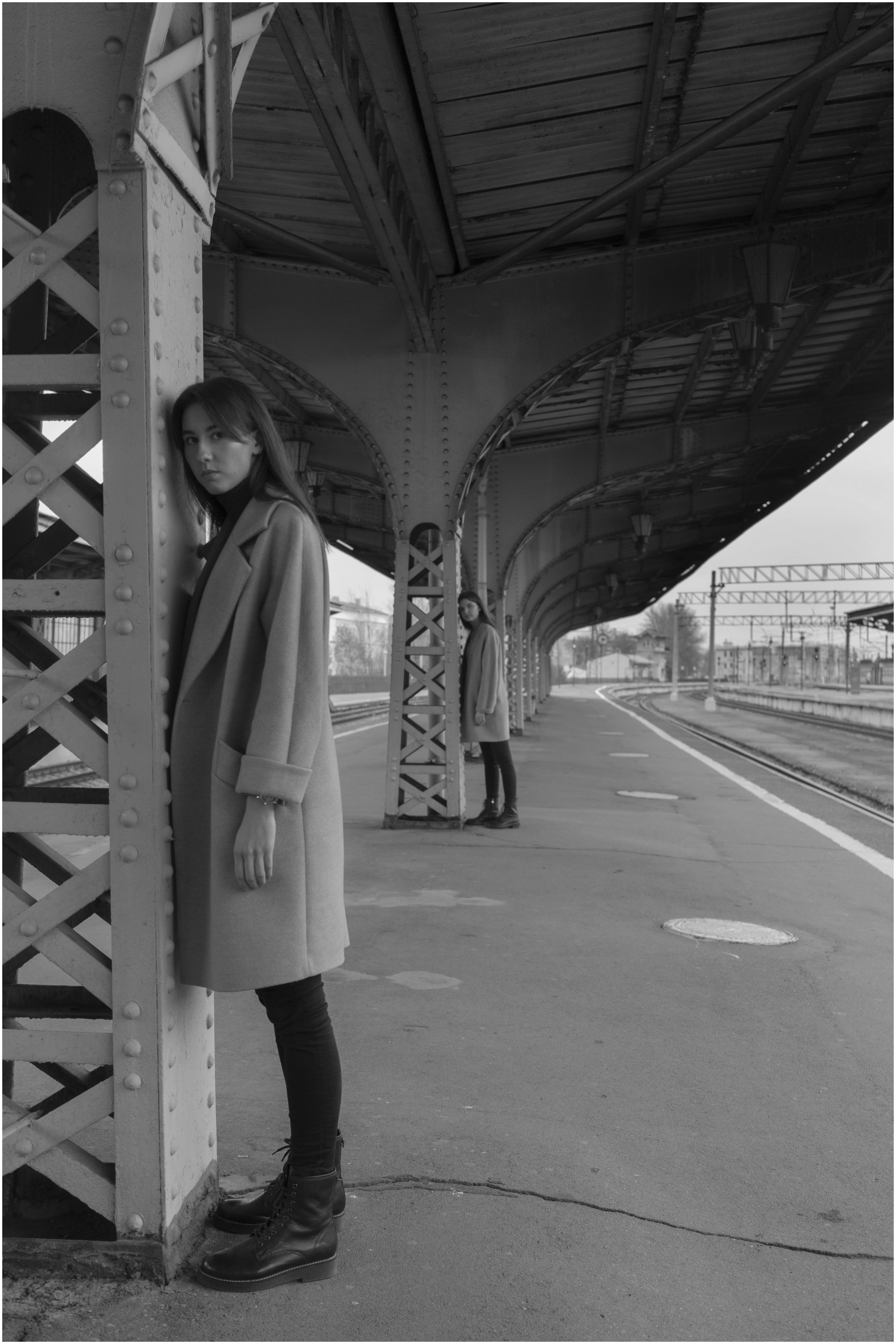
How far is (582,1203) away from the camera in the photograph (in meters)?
3.24

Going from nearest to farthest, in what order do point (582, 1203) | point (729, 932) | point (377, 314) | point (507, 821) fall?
point (582, 1203) < point (729, 932) < point (377, 314) < point (507, 821)

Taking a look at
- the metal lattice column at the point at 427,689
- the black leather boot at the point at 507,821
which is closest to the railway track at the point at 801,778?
the black leather boot at the point at 507,821

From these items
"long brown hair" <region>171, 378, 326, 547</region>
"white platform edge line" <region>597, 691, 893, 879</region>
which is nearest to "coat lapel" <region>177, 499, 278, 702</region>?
"long brown hair" <region>171, 378, 326, 547</region>

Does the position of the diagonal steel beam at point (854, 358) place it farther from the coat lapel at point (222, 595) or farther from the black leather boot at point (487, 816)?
the coat lapel at point (222, 595)

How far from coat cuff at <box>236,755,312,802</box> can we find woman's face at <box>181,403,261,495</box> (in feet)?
2.34

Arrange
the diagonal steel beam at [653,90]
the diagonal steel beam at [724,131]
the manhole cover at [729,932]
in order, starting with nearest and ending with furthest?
the manhole cover at [729,932] < the diagonal steel beam at [653,90] < the diagonal steel beam at [724,131]

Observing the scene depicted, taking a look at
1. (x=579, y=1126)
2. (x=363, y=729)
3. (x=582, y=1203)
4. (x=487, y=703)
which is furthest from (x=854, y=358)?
(x=582, y=1203)

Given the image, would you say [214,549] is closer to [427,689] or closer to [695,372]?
[427,689]

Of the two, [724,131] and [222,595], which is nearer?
[222,595]

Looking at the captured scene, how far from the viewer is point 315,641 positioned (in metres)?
2.77

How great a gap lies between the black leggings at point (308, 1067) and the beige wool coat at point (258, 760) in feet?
0.44

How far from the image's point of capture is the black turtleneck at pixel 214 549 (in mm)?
2842

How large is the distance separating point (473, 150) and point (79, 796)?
21.7ft

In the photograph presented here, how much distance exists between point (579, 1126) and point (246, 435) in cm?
246
